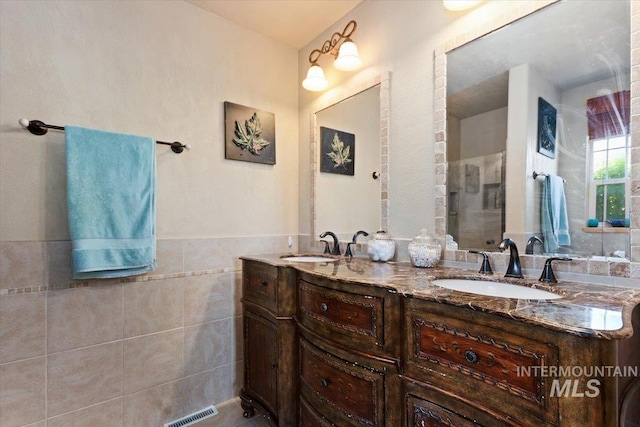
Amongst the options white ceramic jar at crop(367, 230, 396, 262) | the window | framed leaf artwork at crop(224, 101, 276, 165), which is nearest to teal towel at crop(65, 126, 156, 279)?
framed leaf artwork at crop(224, 101, 276, 165)

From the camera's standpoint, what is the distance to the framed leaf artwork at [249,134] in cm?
A: 205

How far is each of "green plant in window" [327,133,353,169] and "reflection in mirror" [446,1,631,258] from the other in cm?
72

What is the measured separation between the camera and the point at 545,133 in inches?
45.8

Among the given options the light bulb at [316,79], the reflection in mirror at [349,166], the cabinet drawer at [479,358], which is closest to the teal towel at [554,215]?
the cabinet drawer at [479,358]

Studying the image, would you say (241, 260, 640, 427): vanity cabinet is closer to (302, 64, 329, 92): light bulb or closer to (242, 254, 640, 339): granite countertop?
(242, 254, 640, 339): granite countertop

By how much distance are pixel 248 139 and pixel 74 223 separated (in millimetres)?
1113

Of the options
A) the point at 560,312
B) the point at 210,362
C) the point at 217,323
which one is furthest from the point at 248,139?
the point at 560,312

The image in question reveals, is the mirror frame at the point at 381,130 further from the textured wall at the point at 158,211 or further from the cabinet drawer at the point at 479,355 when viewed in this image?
the cabinet drawer at the point at 479,355

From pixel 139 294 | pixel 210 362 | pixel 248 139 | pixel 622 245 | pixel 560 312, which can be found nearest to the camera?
pixel 560 312

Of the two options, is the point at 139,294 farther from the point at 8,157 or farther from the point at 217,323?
the point at 8,157

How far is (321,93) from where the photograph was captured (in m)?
2.21

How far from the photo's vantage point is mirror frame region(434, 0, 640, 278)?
3.19 feet

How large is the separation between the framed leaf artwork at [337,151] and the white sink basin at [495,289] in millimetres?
1017

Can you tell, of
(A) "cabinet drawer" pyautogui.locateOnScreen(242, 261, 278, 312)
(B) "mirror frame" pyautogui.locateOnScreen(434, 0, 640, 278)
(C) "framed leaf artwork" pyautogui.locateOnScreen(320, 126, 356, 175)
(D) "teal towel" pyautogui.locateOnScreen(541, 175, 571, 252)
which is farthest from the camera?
(C) "framed leaf artwork" pyautogui.locateOnScreen(320, 126, 356, 175)
